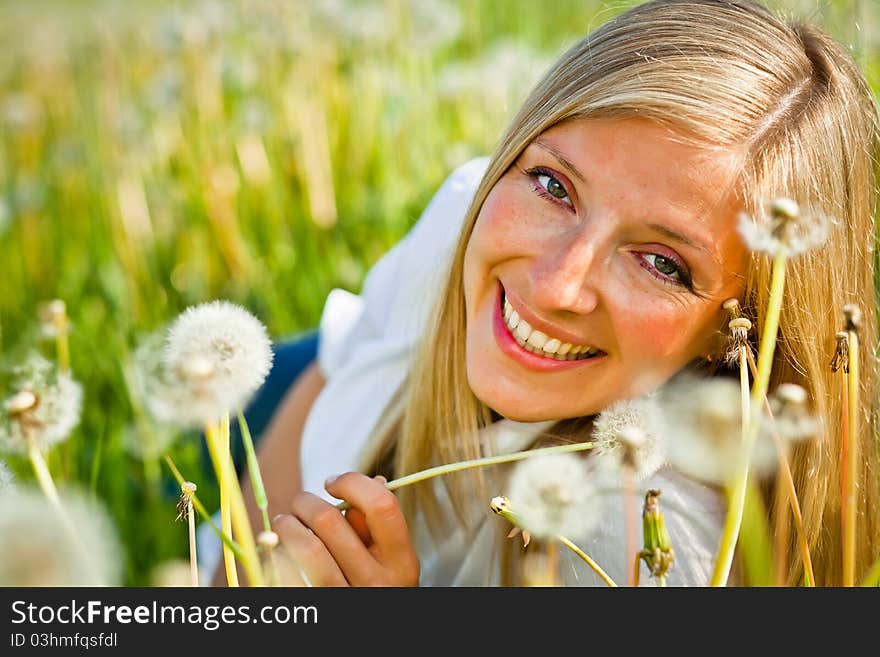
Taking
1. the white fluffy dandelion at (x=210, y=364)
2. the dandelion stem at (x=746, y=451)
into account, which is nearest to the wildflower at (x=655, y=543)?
the dandelion stem at (x=746, y=451)

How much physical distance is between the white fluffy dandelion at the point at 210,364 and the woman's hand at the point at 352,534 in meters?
0.25

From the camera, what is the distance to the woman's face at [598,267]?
0.93 metres

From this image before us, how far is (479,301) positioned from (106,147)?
1.48 m

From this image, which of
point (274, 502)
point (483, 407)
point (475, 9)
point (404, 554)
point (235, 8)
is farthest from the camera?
point (475, 9)

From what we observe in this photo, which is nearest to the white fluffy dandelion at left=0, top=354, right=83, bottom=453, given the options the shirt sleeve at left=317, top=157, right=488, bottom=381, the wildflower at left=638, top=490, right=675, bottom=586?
the wildflower at left=638, top=490, right=675, bottom=586

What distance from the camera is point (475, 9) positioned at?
288 centimetres

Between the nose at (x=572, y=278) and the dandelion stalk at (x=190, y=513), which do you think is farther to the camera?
the nose at (x=572, y=278)

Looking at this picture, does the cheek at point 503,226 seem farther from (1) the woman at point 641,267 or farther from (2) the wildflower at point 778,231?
(2) the wildflower at point 778,231

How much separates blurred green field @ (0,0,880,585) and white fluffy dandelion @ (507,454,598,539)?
1112mm

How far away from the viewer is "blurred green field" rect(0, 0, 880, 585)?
1957 millimetres

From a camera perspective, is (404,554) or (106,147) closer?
(404,554)

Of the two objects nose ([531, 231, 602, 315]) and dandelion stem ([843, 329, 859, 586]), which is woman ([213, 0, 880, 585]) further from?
dandelion stem ([843, 329, 859, 586])

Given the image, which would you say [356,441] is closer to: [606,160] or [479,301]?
[479,301]
